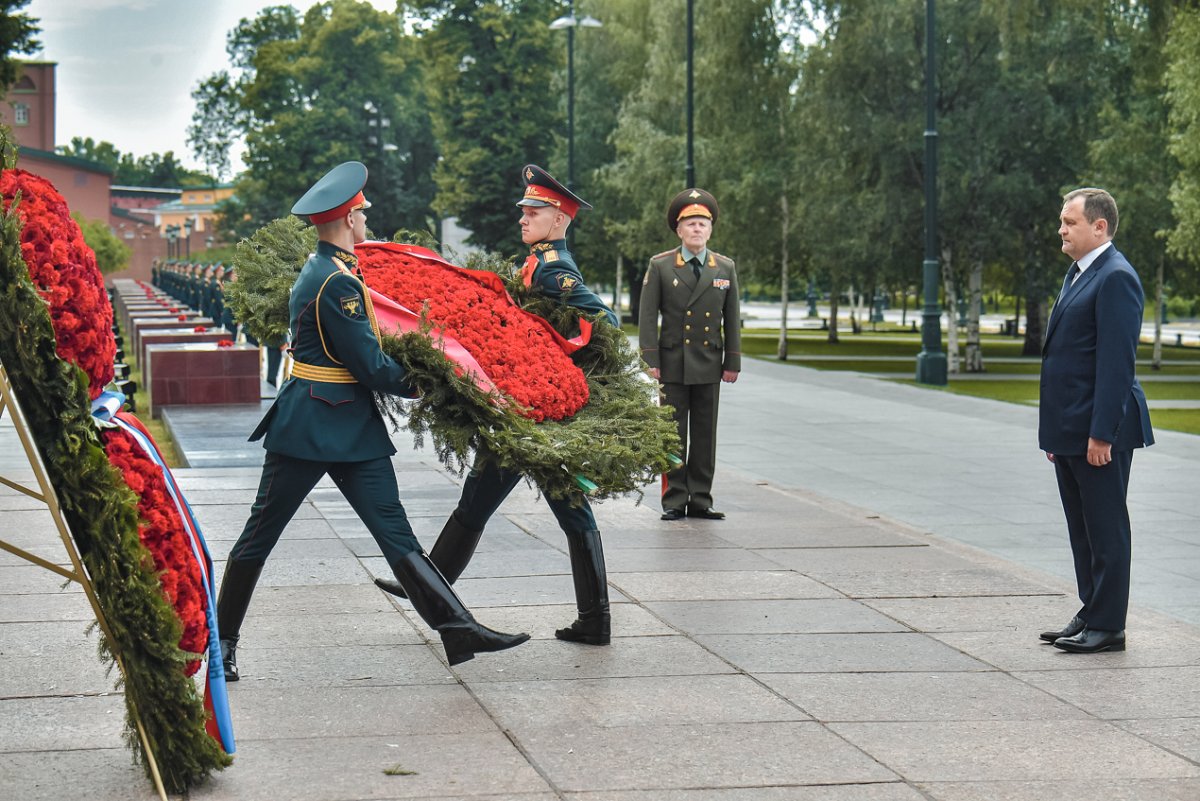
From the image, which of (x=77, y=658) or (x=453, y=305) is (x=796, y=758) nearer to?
(x=453, y=305)

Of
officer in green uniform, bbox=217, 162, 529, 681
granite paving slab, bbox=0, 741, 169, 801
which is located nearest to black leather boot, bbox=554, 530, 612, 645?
officer in green uniform, bbox=217, 162, 529, 681

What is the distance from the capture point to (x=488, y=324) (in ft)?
19.9

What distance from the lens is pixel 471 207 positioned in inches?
2263

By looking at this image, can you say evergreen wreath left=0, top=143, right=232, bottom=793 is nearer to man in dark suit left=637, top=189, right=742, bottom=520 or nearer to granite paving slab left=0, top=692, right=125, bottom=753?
granite paving slab left=0, top=692, right=125, bottom=753

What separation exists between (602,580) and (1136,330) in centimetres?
228

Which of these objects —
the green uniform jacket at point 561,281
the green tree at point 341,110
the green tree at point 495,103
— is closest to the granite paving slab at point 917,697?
the green uniform jacket at point 561,281

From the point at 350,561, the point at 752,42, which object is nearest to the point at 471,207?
the point at 752,42

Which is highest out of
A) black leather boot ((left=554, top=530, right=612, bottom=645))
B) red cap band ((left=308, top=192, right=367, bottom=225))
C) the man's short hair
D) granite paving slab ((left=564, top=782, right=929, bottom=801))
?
the man's short hair

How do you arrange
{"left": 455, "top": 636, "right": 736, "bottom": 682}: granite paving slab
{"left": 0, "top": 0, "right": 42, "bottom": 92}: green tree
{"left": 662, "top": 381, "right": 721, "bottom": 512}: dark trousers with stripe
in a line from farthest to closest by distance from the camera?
{"left": 0, "top": 0, "right": 42, "bottom": 92}: green tree < {"left": 662, "top": 381, "right": 721, "bottom": 512}: dark trousers with stripe < {"left": 455, "top": 636, "right": 736, "bottom": 682}: granite paving slab

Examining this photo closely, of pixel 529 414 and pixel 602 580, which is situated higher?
pixel 529 414

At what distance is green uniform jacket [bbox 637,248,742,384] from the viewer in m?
9.66

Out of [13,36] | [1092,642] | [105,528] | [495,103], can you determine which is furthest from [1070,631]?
[495,103]

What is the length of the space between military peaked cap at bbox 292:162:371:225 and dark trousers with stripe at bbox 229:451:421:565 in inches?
33.6

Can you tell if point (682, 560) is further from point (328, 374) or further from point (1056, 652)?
point (328, 374)
